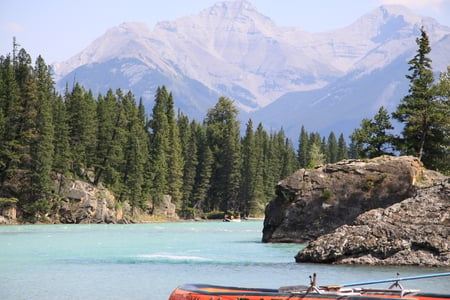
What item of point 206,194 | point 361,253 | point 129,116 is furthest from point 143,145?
point 361,253

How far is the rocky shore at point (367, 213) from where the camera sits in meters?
30.5

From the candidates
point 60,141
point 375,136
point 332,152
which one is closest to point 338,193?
point 375,136

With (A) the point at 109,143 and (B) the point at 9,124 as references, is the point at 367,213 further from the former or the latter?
(A) the point at 109,143

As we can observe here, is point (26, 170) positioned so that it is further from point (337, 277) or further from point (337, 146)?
point (337, 146)

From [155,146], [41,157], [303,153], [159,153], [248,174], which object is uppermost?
[303,153]

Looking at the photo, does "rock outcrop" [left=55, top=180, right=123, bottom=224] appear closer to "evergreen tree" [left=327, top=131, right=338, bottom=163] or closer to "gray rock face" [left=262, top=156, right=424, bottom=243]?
"gray rock face" [left=262, top=156, right=424, bottom=243]

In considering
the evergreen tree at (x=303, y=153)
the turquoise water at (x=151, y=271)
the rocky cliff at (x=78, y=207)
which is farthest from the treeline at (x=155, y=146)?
the turquoise water at (x=151, y=271)

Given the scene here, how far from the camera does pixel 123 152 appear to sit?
11000cm

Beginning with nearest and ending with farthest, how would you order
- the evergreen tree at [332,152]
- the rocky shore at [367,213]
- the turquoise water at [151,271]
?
the turquoise water at [151,271]
the rocky shore at [367,213]
the evergreen tree at [332,152]

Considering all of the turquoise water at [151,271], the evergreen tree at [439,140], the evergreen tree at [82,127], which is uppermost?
the evergreen tree at [82,127]

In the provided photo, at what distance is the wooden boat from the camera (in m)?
15.9

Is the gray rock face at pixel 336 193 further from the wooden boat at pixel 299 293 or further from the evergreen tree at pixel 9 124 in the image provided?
the evergreen tree at pixel 9 124

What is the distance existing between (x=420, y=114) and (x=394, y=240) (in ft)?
81.5

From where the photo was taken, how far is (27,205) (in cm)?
8494
